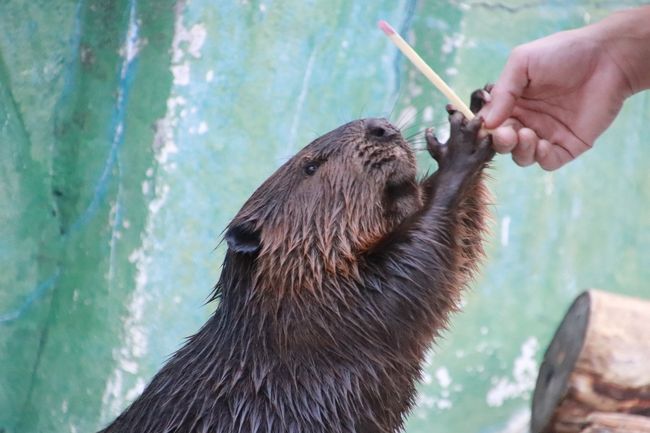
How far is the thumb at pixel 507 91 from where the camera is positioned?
2.57 meters

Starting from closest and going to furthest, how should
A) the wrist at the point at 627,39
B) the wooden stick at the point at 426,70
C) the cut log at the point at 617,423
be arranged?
the cut log at the point at 617,423 < the wooden stick at the point at 426,70 < the wrist at the point at 627,39

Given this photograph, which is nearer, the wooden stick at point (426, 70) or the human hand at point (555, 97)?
the wooden stick at point (426, 70)

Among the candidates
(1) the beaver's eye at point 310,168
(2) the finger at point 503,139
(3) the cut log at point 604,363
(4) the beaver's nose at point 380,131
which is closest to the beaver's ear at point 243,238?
(1) the beaver's eye at point 310,168

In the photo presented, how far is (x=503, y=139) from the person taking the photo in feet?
Result: 8.23

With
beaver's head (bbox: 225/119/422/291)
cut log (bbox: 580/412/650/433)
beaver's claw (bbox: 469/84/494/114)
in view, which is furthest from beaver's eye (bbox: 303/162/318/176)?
cut log (bbox: 580/412/650/433)

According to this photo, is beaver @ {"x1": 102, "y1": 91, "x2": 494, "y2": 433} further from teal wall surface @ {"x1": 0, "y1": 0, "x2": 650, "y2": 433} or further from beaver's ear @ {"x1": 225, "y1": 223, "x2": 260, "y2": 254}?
teal wall surface @ {"x1": 0, "y1": 0, "x2": 650, "y2": 433}

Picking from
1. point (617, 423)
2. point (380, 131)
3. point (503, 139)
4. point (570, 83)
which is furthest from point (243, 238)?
point (617, 423)

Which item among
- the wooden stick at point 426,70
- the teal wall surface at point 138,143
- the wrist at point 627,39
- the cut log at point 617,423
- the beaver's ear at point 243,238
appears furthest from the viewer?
the teal wall surface at point 138,143

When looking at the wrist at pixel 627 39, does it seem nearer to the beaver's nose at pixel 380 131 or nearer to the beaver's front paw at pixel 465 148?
the beaver's front paw at pixel 465 148

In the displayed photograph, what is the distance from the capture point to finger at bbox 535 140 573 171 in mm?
2719

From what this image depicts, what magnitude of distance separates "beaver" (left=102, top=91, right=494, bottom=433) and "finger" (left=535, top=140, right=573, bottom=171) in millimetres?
245

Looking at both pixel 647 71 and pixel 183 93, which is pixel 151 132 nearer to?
pixel 183 93

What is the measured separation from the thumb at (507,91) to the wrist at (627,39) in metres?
0.24

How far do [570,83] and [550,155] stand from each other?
23 cm
